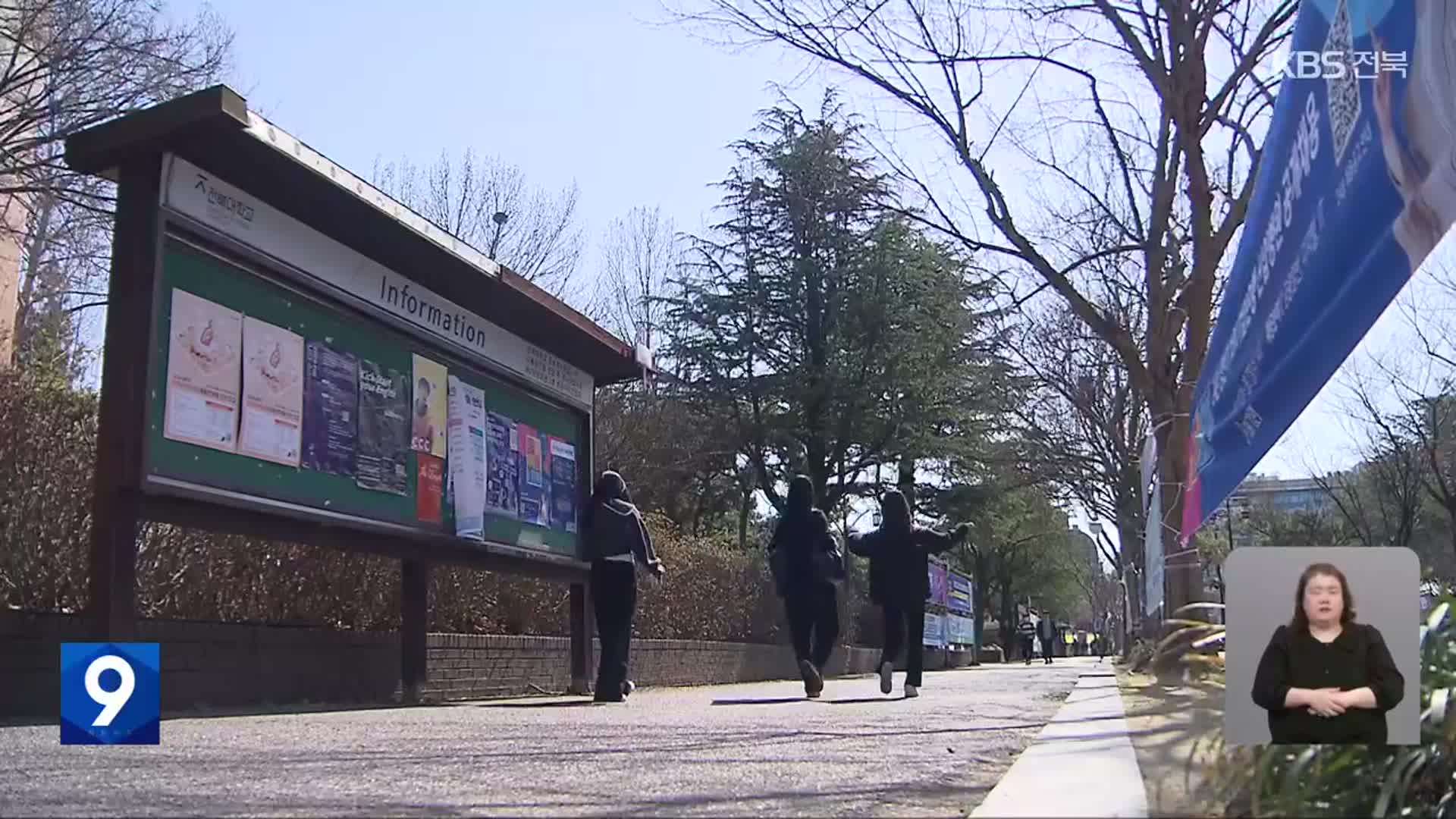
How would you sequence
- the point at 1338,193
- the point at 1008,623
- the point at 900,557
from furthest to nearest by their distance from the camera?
1. the point at 1008,623
2. the point at 900,557
3. the point at 1338,193

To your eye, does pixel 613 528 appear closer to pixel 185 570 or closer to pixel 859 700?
pixel 859 700

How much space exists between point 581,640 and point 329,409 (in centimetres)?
458

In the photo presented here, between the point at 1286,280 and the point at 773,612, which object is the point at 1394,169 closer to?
the point at 1286,280

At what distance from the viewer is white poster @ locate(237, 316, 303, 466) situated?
8164 millimetres

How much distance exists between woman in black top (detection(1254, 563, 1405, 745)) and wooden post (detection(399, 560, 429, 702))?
813 cm

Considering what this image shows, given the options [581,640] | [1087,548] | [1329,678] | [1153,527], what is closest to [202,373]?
[581,640]

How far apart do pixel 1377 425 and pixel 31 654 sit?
4197cm

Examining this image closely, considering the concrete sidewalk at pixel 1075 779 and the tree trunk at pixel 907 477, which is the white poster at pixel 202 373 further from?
the tree trunk at pixel 907 477

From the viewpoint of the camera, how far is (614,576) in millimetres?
11016

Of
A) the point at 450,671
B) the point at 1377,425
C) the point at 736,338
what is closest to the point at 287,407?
the point at 450,671

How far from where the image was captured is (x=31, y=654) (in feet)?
23.9

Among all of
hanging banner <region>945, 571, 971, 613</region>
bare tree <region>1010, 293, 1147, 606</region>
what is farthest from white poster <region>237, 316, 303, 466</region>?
hanging banner <region>945, 571, 971, 613</region>

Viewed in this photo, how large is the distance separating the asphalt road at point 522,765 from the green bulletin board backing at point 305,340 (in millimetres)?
1335

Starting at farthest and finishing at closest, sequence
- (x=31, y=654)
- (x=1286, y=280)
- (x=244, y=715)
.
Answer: (x=244, y=715)
(x=31, y=654)
(x=1286, y=280)
